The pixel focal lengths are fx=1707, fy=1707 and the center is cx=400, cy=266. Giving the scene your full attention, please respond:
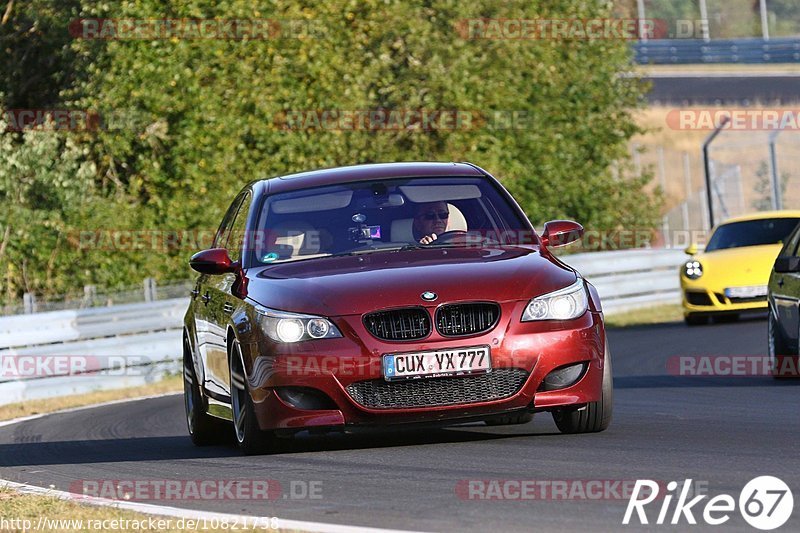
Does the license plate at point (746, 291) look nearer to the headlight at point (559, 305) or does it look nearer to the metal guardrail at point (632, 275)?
the metal guardrail at point (632, 275)

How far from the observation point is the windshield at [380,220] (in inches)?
375

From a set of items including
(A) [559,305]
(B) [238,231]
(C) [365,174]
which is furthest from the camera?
(B) [238,231]

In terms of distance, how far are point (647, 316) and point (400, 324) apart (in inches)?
710

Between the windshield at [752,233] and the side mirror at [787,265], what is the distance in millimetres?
9294

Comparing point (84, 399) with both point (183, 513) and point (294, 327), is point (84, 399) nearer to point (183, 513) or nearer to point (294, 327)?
point (294, 327)

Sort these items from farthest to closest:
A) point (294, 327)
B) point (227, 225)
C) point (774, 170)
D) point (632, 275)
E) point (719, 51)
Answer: point (719, 51), point (774, 170), point (632, 275), point (227, 225), point (294, 327)

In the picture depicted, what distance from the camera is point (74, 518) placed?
7082mm

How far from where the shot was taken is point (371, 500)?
7000 mm

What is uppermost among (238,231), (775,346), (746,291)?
(238,231)

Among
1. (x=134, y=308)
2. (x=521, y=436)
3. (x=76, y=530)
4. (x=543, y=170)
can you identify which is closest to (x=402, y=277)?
(x=521, y=436)

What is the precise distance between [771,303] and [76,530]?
25.3 feet

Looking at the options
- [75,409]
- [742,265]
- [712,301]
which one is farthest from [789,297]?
[712,301]

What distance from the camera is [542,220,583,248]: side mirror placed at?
9.79 m

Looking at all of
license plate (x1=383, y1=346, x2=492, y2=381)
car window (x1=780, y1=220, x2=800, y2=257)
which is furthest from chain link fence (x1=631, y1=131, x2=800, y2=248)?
license plate (x1=383, y1=346, x2=492, y2=381)
